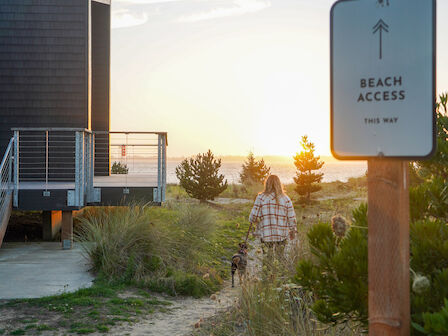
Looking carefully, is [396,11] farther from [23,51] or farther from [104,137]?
[104,137]

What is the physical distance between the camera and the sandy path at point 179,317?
523cm

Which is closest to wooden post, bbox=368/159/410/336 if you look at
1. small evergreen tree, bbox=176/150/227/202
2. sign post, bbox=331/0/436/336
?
sign post, bbox=331/0/436/336

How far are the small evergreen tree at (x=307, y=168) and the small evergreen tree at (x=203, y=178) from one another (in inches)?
142

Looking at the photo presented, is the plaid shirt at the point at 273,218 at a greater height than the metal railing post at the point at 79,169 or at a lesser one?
lesser

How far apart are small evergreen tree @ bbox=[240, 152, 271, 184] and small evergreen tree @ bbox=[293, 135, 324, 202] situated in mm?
4909

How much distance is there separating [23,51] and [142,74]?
10.1 m

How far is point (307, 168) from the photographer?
857 inches

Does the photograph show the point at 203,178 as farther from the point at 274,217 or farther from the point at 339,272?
the point at 339,272

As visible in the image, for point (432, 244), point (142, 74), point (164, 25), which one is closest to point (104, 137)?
point (164, 25)

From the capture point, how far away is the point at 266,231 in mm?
6746

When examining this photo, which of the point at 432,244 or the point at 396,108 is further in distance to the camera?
the point at 432,244

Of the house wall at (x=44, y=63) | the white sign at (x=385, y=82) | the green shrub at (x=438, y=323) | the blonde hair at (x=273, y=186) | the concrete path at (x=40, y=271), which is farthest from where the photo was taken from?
the house wall at (x=44, y=63)

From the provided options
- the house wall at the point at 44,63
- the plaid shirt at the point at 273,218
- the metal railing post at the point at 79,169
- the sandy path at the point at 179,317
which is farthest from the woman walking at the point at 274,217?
the house wall at the point at 44,63

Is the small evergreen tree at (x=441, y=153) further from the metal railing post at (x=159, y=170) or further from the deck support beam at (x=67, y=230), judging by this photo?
the deck support beam at (x=67, y=230)
